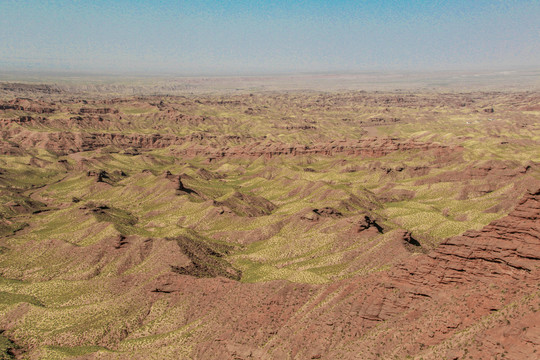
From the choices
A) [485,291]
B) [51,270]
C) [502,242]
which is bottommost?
[51,270]

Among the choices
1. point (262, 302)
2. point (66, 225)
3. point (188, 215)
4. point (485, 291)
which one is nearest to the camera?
point (485, 291)

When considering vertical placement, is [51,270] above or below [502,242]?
below

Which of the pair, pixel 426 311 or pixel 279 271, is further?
pixel 279 271

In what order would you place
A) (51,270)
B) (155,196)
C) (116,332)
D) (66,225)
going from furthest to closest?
(155,196)
(66,225)
(51,270)
(116,332)

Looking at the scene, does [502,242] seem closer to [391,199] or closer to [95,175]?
[391,199]

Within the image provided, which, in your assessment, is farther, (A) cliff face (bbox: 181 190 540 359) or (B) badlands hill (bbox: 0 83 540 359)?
(B) badlands hill (bbox: 0 83 540 359)

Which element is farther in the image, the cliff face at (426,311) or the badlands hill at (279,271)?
the badlands hill at (279,271)

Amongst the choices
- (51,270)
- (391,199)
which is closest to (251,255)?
(51,270)

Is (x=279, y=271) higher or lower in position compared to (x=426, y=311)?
lower

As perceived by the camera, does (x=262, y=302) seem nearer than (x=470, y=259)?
No
